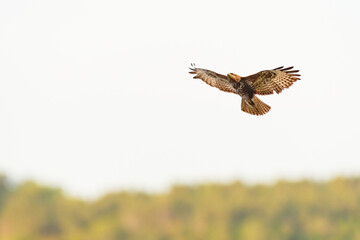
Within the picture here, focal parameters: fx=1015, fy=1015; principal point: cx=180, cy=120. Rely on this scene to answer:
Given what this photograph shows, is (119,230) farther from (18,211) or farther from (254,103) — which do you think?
(254,103)

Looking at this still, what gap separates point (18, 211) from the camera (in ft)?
225

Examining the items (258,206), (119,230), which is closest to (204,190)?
(258,206)

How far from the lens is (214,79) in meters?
6.22

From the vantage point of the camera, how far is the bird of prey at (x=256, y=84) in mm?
5922

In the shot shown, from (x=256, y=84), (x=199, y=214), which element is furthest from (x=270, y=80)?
(x=199, y=214)

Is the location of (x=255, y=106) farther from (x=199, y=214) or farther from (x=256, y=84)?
(x=199, y=214)

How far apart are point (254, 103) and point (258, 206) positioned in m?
60.4

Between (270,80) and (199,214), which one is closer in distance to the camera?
(270,80)

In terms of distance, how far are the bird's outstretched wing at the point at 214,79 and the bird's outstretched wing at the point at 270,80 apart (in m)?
0.12

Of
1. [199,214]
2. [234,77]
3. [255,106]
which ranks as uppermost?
[199,214]

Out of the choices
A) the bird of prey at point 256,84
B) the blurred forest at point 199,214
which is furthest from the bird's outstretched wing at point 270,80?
the blurred forest at point 199,214

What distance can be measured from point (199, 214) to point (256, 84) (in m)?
59.3

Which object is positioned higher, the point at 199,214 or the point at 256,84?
the point at 199,214

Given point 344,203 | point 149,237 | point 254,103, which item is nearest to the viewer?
point 254,103
